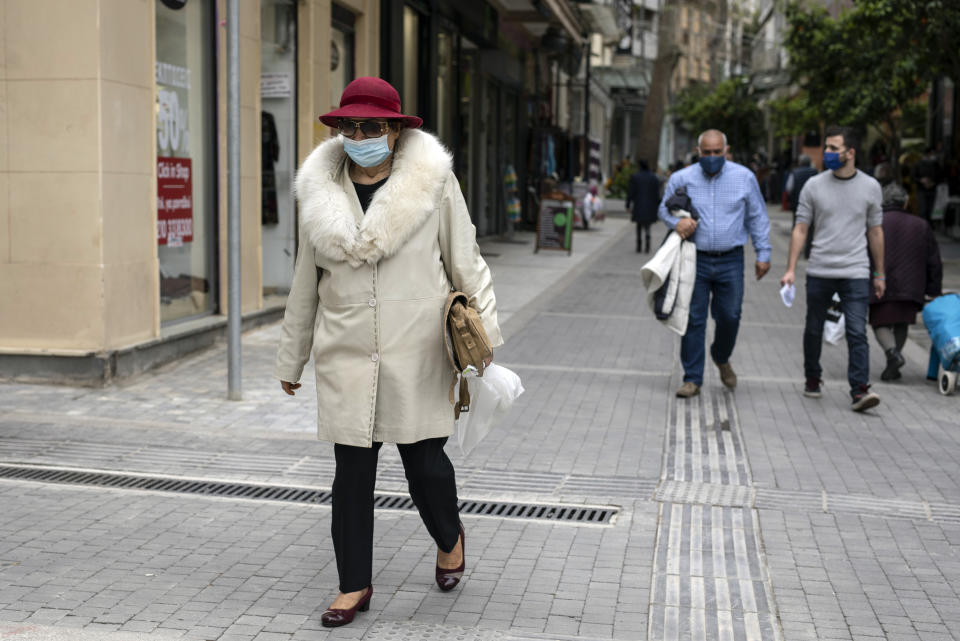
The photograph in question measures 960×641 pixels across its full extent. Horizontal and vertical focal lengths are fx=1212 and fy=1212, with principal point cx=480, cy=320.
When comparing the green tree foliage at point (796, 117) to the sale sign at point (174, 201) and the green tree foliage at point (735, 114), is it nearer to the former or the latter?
the green tree foliage at point (735, 114)

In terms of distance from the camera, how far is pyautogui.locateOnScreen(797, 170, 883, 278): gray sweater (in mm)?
7840

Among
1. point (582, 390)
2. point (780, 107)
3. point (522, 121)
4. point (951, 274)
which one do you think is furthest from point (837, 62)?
point (582, 390)

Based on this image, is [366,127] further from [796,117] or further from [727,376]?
[796,117]

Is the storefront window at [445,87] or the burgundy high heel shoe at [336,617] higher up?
the storefront window at [445,87]

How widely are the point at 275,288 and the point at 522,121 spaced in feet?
53.4

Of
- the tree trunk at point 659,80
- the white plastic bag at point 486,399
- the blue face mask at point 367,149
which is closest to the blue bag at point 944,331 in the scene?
the white plastic bag at point 486,399

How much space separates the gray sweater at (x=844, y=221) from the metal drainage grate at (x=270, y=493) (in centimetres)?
316

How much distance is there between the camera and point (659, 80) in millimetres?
39562

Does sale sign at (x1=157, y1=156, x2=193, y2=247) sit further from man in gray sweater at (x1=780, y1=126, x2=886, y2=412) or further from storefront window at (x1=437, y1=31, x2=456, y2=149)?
storefront window at (x1=437, y1=31, x2=456, y2=149)

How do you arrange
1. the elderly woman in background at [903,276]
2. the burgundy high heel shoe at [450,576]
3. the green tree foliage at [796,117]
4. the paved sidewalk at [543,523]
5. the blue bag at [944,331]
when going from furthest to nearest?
1. the green tree foliage at [796,117]
2. the elderly woman in background at [903,276]
3. the blue bag at [944,331]
4. the burgundy high heel shoe at [450,576]
5. the paved sidewalk at [543,523]

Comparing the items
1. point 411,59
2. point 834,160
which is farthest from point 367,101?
point 411,59

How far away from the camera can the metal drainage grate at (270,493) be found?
545 cm

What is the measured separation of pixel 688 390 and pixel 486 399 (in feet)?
13.9

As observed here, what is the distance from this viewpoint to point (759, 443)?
272 inches
